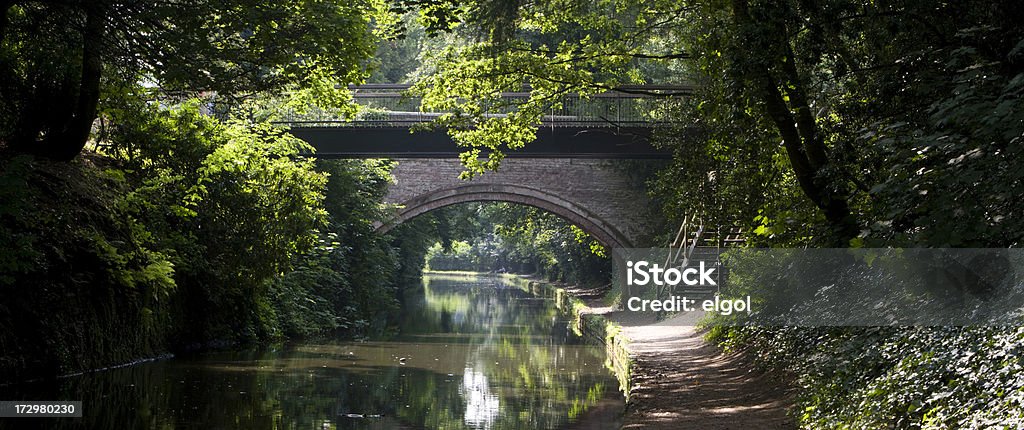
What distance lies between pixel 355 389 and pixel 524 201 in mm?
14846

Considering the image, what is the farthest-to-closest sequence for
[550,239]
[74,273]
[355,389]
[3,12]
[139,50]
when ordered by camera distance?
[550,239] < [355,389] < [74,273] < [139,50] < [3,12]

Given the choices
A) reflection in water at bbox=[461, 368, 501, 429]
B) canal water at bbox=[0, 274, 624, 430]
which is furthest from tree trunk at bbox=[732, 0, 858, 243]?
reflection in water at bbox=[461, 368, 501, 429]

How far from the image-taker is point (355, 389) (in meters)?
11.9

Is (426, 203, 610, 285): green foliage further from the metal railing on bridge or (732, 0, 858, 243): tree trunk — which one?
(732, 0, 858, 243): tree trunk

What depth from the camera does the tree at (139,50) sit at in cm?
1028

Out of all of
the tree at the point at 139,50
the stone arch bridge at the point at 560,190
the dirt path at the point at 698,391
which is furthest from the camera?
the stone arch bridge at the point at 560,190

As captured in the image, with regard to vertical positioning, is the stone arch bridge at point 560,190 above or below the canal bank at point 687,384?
above

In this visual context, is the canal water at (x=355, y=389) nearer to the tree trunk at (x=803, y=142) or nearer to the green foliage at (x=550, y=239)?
the tree trunk at (x=803, y=142)

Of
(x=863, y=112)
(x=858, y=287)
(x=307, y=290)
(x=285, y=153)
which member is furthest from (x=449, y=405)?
(x=307, y=290)

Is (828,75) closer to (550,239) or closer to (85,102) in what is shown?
(85,102)

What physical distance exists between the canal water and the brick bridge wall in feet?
26.1

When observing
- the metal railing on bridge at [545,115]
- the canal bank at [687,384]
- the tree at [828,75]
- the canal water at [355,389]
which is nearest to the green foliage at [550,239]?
→ the metal railing on bridge at [545,115]

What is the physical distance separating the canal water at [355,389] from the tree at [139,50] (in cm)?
303

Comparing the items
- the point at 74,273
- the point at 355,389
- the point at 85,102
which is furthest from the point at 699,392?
the point at 85,102
